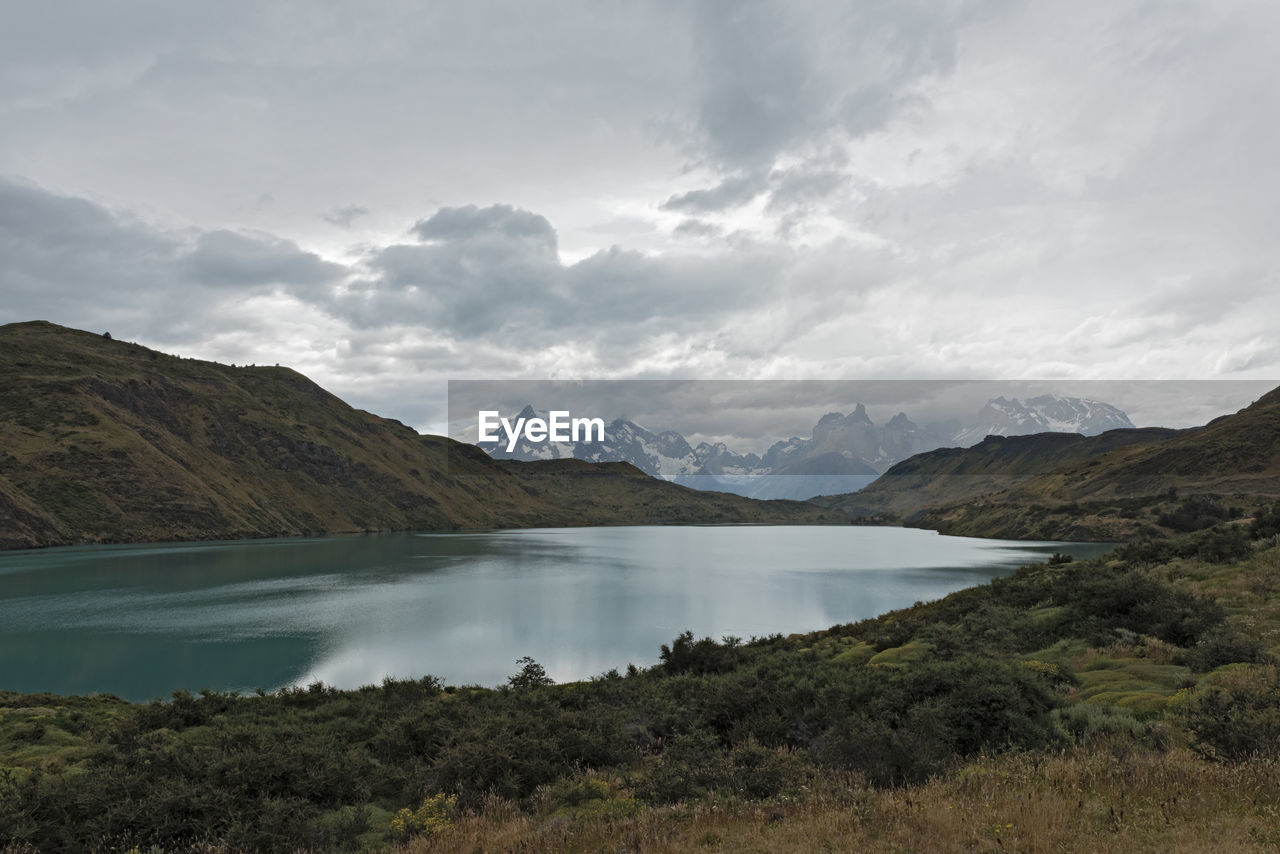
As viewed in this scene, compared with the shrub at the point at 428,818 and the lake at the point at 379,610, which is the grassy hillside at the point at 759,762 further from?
the lake at the point at 379,610

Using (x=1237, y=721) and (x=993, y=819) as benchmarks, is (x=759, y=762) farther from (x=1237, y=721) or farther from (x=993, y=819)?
(x=1237, y=721)

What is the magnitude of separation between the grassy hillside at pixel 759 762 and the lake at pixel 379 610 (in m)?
17.4

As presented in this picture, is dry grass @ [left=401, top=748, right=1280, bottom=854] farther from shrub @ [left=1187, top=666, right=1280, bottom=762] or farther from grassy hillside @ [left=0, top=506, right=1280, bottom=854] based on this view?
shrub @ [left=1187, top=666, right=1280, bottom=762]

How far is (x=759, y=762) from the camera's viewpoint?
13.3 metres

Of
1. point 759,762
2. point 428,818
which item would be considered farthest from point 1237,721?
point 428,818

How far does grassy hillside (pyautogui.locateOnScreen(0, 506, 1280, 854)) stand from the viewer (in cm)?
931

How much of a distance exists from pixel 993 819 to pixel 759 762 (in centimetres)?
516

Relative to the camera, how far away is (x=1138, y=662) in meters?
19.0

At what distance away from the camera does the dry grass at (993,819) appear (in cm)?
827

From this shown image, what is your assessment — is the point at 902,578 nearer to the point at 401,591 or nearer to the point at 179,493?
the point at 401,591

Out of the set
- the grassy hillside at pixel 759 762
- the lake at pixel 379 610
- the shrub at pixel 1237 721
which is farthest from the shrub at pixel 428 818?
the lake at pixel 379 610

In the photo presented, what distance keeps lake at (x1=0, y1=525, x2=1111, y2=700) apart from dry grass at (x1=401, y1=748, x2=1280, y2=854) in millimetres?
28997

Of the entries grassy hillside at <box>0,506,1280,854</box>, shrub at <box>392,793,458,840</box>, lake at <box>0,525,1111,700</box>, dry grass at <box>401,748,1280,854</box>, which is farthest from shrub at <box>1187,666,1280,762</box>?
lake at <box>0,525,1111,700</box>

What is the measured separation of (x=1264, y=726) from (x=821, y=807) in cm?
806
